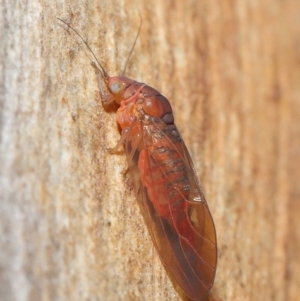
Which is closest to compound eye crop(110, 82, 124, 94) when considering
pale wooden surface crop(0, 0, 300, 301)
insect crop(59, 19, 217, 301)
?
insect crop(59, 19, 217, 301)

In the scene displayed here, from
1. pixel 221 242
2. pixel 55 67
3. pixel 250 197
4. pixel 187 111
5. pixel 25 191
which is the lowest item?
pixel 221 242

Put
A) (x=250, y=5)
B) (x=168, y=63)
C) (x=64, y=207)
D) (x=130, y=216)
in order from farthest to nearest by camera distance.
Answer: (x=250, y=5), (x=168, y=63), (x=130, y=216), (x=64, y=207)

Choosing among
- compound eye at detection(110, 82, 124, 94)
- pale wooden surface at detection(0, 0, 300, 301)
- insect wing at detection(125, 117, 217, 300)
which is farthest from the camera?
compound eye at detection(110, 82, 124, 94)

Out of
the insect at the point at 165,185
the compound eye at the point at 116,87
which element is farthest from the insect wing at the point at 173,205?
the compound eye at the point at 116,87

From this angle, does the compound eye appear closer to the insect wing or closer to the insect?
the insect

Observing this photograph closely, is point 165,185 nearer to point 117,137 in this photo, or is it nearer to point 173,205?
point 173,205

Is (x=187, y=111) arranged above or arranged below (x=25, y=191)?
above

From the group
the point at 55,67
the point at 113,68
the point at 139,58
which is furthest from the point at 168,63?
the point at 55,67

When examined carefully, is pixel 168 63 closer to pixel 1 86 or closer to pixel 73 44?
pixel 73 44

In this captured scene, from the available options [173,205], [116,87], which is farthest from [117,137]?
[173,205]
